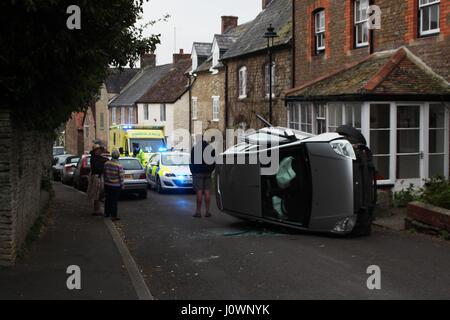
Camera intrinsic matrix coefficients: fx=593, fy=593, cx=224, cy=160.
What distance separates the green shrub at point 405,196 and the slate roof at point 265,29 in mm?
10295

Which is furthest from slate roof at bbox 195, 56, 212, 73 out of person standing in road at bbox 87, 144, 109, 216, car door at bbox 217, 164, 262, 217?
car door at bbox 217, 164, 262, 217

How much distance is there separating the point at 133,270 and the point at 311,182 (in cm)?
399

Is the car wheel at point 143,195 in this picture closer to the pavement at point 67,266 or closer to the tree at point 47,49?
the pavement at point 67,266

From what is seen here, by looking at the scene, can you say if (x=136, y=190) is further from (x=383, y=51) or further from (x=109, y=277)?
(x=109, y=277)

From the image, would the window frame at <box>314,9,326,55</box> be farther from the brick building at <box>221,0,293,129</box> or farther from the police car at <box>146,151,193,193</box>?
the police car at <box>146,151,193,193</box>

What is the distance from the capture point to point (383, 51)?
16797mm

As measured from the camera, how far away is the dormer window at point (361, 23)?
17.8 meters

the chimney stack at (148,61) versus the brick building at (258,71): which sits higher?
the chimney stack at (148,61)

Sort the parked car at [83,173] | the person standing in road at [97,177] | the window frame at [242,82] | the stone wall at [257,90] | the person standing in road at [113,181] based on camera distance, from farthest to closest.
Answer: the window frame at [242,82] → the stone wall at [257,90] → the parked car at [83,173] → the person standing in road at [97,177] → the person standing in road at [113,181]

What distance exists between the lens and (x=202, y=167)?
1413 centimetres

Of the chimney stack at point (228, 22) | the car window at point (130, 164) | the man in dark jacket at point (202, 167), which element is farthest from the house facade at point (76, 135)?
the man in dark jacket at point (202, 167)

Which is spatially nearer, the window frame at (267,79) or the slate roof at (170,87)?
the window frame at (267,79)

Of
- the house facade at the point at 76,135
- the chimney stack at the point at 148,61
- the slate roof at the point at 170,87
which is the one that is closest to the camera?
the slate roof at the point at 170,87

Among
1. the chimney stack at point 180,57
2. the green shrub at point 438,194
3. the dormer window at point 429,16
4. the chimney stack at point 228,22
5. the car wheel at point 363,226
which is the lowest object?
the car wheel at point 363,226
